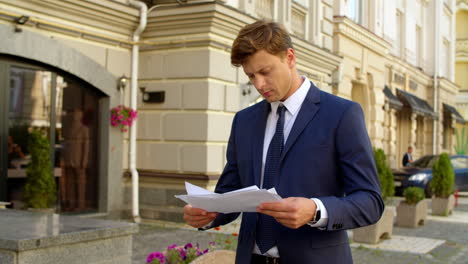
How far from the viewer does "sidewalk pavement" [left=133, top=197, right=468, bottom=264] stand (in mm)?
7872

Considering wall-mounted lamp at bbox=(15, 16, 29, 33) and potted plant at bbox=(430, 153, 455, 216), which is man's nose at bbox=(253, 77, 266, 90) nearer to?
wall-mounted lamp at bbox=(15, 16, 29, 33)

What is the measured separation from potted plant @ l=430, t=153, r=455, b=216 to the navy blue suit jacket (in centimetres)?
1185

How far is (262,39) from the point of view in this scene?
2.32 m

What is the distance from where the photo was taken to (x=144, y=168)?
11203 millimetres

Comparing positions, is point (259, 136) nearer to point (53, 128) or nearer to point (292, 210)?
point (292, 210)

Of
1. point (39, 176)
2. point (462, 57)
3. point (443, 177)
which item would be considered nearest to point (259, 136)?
point (39, 176)

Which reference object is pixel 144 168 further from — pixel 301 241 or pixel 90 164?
pixel 301 241

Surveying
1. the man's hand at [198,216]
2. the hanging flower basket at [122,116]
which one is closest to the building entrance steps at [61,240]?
the man's hand at [198,216]

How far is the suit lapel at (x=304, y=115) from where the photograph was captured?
235 cm

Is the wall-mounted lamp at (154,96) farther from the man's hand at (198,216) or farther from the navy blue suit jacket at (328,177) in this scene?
the navy blue suit jacket at (328,177)

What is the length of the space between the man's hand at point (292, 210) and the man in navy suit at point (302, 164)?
4 cm

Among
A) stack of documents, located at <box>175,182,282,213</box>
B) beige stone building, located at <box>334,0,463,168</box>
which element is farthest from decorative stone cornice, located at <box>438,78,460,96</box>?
stack of documents, located at <box>175,182,282,213</box>

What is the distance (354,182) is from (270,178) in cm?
34

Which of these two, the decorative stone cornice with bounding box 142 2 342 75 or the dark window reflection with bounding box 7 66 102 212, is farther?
the decorative stone cornice with bounding box 142 2 342 75
